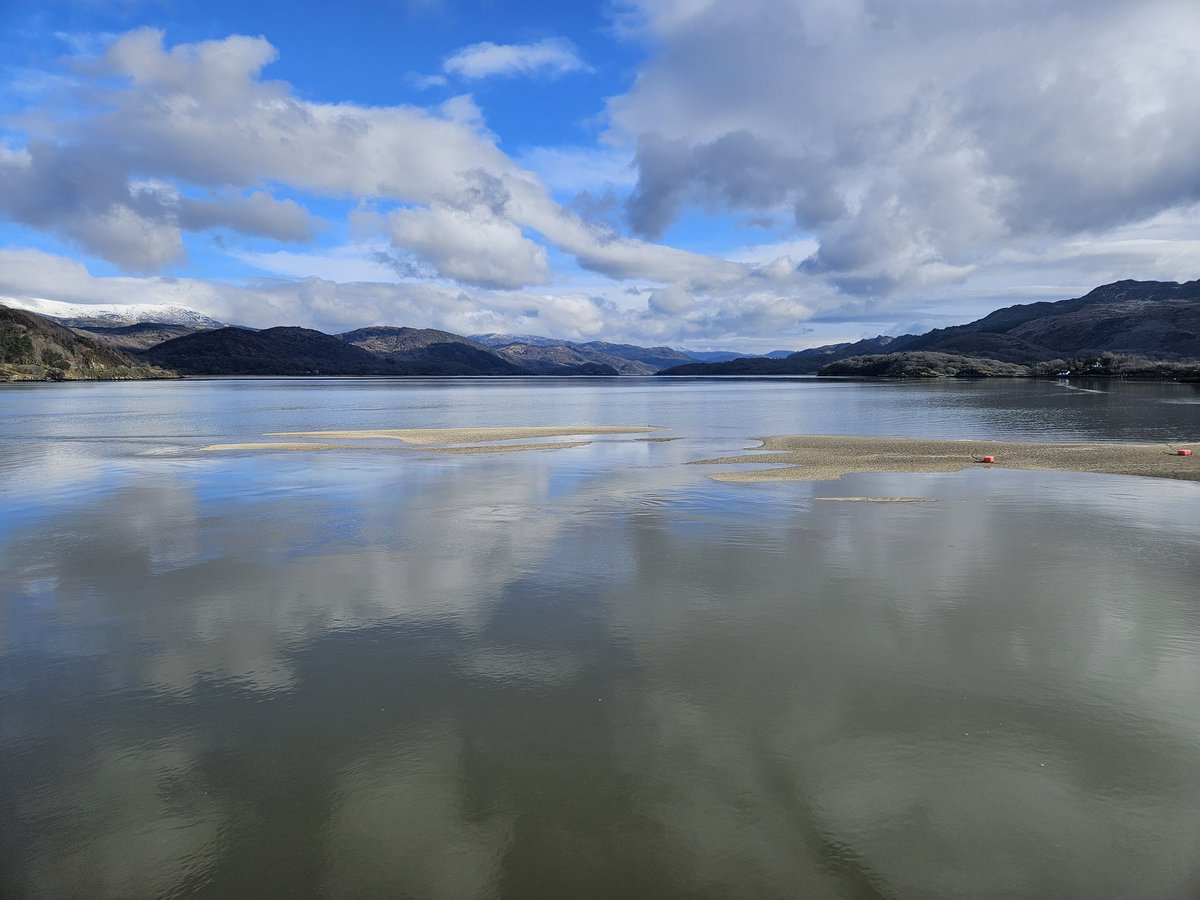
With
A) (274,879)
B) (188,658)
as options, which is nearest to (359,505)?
(188,658)

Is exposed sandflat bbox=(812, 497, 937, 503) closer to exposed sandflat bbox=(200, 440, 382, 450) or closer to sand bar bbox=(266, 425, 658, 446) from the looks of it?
sand bar bbox=(266, 425, 658, 446)

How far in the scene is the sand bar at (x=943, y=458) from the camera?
29.4m

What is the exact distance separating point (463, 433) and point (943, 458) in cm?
3169

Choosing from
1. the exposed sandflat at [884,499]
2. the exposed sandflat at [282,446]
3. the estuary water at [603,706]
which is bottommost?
the estuary water at [603,706]

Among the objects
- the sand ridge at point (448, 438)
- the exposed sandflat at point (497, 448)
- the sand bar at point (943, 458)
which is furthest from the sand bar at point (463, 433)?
the sand bar at point (943, 458)

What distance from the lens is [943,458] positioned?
34.2 m

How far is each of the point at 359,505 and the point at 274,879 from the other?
17.7m

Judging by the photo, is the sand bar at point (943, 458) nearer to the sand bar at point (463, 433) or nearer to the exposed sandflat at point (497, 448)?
the exposed sandflat at point (497, 448)

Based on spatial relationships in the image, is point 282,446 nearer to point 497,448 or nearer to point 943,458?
point 497,448

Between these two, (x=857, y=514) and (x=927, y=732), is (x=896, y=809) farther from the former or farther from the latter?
(x=857, y=514)

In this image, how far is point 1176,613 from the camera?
41.0ft

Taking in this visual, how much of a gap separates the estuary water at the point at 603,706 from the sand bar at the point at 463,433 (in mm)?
25925

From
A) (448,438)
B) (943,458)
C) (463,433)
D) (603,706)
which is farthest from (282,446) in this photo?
(603,706)

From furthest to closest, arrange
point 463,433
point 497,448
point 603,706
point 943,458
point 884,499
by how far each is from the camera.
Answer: point 463,433 → point 497,448 → point 943,458 → point 884,499 → point 603,706
